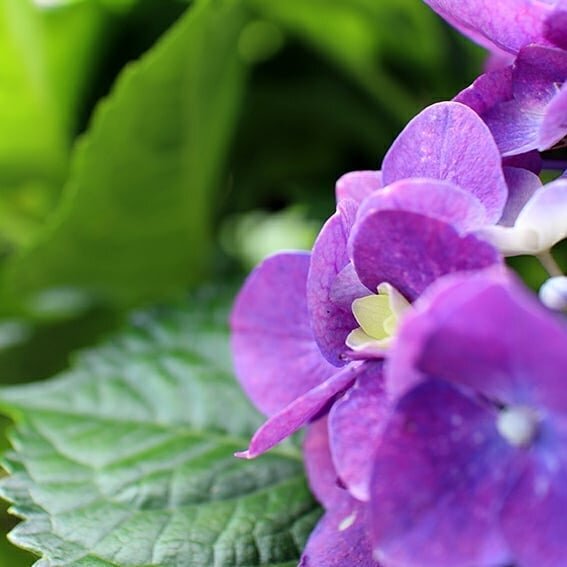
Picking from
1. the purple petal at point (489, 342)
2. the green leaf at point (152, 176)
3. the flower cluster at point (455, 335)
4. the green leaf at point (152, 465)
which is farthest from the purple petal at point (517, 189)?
the green leaf at point (152, 176)

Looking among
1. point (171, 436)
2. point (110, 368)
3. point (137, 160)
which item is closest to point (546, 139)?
point (171, 436)

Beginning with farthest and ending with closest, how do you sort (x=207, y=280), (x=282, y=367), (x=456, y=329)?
(x=207, y=280) < (x=282, y=367) < (x=456, y=329)

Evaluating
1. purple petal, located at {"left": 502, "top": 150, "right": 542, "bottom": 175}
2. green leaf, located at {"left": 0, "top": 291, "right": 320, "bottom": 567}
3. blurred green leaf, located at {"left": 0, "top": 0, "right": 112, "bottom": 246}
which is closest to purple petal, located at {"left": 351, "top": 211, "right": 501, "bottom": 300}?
purple petal, located at {"left": 502, "top": 150, "right": 542, "bottom": 175}

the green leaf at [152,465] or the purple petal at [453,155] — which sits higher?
the purple petal at [453,155]

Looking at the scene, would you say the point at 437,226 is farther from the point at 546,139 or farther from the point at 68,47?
the point at 68,47

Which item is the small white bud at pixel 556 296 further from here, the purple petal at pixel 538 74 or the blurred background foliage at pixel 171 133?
the blurred background foliage at pixel 171 133

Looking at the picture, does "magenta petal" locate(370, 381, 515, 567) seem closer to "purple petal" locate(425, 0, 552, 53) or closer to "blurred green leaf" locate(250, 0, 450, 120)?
"purple petal" locate(425, 0, 552, 53)
